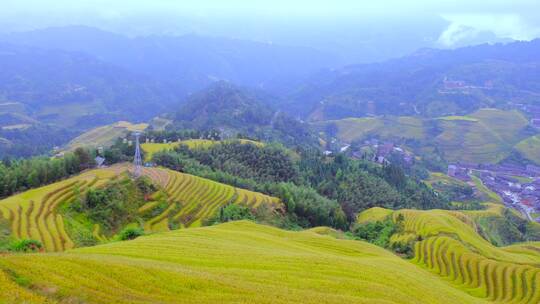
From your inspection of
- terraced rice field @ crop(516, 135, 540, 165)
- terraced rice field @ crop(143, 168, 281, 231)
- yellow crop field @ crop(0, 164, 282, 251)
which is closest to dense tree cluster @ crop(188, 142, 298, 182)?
terraced rice field @ crop(143, 168, 281, 231)

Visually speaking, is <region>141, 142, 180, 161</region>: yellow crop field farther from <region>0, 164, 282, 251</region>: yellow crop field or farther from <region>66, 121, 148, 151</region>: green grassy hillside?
<region>66, 121, 148, 151</region>: green grassy hillside

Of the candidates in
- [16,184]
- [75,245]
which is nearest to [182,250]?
[75,245]

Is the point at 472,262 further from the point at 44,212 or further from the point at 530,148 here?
the point at 530,148

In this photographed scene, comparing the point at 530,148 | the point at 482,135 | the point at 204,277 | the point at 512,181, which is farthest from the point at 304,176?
the point at 482,135

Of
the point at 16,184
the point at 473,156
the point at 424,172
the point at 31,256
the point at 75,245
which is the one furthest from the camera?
the point at 473,156

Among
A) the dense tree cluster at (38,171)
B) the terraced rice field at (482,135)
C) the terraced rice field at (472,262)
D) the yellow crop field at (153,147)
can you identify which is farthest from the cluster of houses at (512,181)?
the dense tree cluster at (38,171)

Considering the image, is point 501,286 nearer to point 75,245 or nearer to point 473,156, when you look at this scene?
point 75,245
